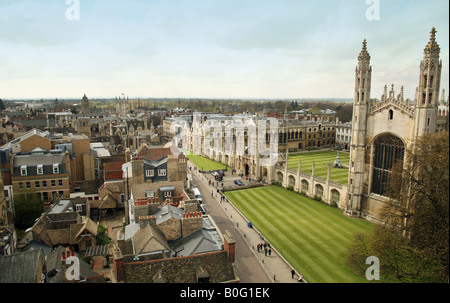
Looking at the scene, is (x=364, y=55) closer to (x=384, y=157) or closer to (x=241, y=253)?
(x=384, y=157)

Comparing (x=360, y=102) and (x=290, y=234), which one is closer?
(x=290, y=234)

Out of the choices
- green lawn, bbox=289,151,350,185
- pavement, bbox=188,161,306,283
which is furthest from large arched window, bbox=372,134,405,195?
pavement, bbox=188,161,306,283

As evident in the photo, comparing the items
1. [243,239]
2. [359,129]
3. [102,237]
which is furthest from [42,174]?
[359,129]

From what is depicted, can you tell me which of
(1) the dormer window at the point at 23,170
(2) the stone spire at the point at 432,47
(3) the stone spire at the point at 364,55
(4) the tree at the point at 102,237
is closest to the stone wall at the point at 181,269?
(4) the tree at the point at 102,237

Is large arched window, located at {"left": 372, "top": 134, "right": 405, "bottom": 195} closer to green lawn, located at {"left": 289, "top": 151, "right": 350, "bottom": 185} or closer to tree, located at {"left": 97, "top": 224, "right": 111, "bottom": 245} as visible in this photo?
green lawn, located at {"left": 289, "top": 151, "right": 350, "bottom": 185}

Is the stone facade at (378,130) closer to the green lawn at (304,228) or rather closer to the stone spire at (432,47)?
the stone spire at (432,47)
